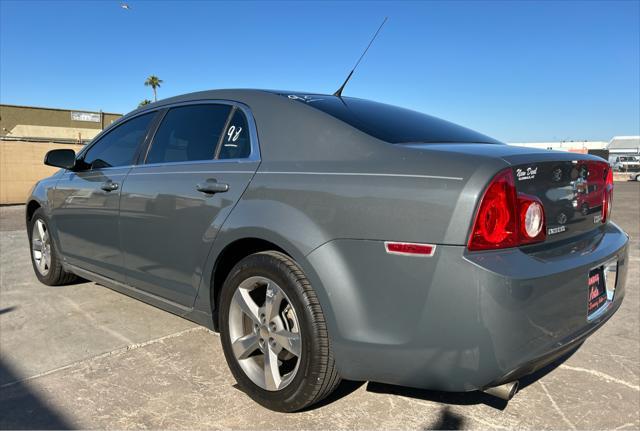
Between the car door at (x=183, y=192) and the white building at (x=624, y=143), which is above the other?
the white building at (x=624, y=143)

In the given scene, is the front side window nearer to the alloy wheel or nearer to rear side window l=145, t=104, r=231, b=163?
rear side window l=145, t=104, r=231, b=163

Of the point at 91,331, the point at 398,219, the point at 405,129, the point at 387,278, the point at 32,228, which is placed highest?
the point at 405,129

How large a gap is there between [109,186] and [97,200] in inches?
8.8

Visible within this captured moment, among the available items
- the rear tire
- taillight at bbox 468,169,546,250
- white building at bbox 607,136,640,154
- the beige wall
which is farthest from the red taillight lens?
white building at bbox 607,136,640,154

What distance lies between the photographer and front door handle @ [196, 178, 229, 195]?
257 cm

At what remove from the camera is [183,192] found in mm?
2793

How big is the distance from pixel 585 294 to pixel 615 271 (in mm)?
517

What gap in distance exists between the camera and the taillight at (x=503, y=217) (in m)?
1.79

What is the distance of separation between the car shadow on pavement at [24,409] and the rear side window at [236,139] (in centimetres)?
155

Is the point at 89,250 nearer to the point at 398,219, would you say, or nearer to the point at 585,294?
the point at 398,219

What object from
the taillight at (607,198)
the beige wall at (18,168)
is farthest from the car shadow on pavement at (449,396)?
the beige wall at (18,168)

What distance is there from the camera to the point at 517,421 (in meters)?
2.33

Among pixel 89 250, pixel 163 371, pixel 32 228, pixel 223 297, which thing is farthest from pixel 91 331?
pixel 32 228

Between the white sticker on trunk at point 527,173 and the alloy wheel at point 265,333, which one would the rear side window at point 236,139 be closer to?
the alloy wheel at point 265,333
